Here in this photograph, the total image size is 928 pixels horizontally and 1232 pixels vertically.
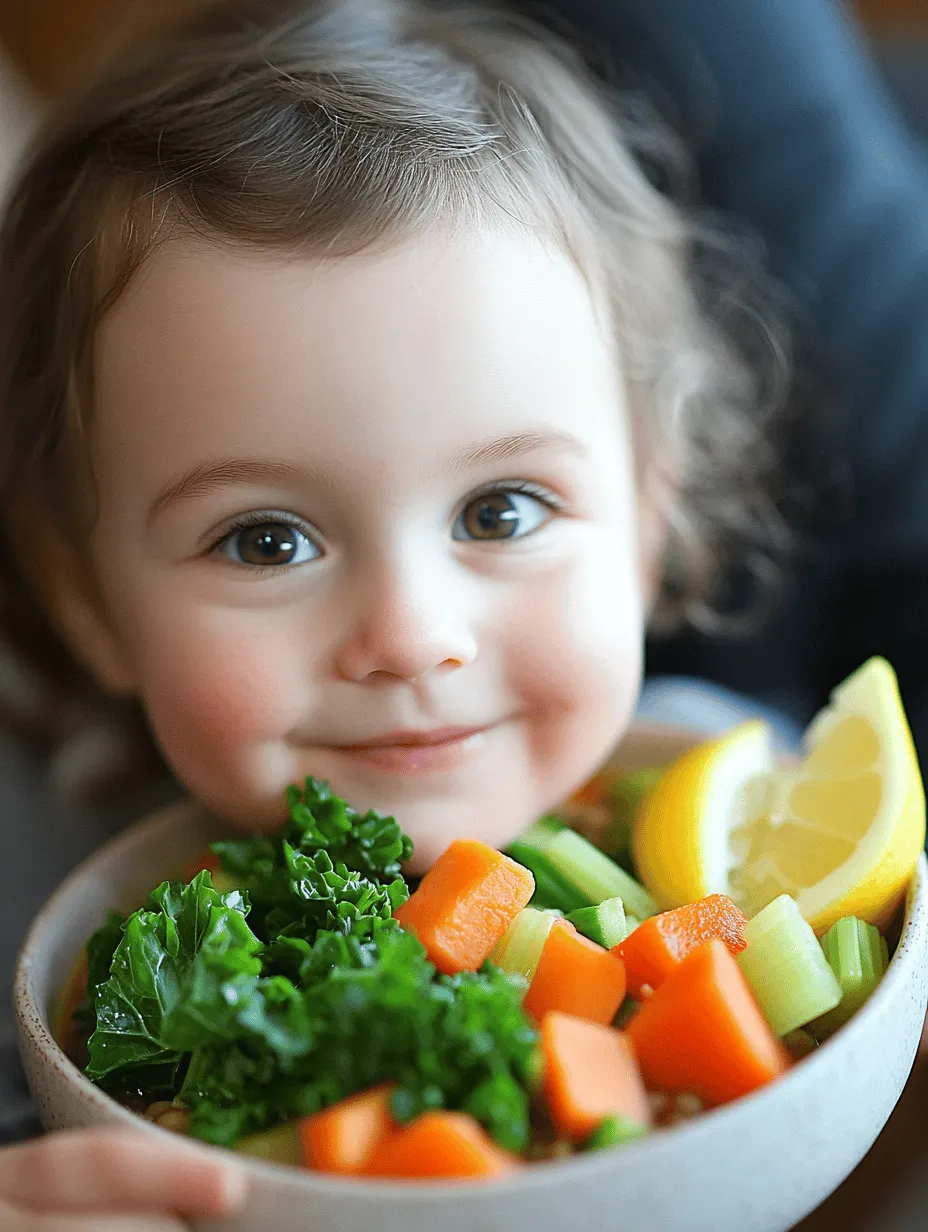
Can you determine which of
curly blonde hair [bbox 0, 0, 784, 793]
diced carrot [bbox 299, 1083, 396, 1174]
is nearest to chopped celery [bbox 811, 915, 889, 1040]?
diced carrot [bbox 299, 1083, 396, 1174]

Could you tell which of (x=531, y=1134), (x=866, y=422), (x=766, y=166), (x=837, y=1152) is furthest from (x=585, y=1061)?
(x=766, y=166)

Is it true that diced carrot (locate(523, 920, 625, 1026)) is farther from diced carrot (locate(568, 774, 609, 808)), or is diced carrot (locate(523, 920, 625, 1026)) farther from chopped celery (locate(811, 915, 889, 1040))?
diced carrot (locate(568, 774, 609, 808))

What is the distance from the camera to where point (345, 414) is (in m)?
0.94

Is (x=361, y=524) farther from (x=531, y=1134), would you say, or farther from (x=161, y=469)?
(x=531, y=1134)

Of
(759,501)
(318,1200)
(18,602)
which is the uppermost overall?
(318,1200)

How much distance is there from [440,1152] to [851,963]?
341 mm

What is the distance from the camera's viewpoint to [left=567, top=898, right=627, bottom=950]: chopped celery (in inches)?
35.9

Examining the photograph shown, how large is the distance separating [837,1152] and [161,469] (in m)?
0.70

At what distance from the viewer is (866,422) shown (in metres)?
1.68

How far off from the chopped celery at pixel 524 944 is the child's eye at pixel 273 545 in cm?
34

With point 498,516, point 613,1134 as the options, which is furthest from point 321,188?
point 613,1134

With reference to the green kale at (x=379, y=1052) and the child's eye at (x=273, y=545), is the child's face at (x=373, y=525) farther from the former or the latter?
the green kale at (x=379, y=1052)

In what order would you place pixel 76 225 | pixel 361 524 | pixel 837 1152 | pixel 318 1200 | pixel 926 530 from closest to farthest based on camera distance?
pixel 318 1200 < pixel 837 1152 < pixel 361 524 < pixel 76 225 < pixel 926 530

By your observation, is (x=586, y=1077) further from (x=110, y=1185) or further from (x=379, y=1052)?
(x=110, y=1185)
